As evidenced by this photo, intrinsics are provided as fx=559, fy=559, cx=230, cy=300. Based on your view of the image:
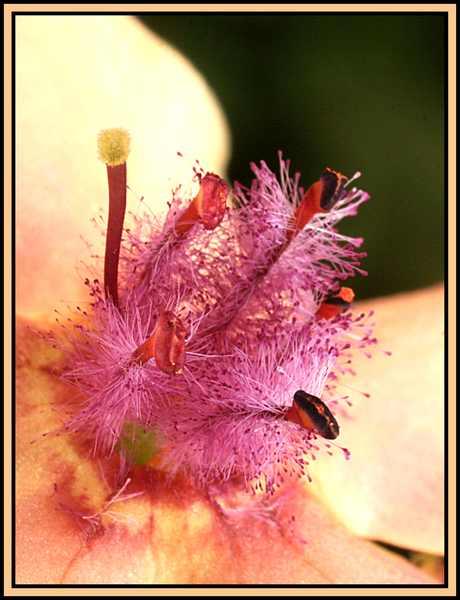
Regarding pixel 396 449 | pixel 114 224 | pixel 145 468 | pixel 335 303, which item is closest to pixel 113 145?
pixel 114 224

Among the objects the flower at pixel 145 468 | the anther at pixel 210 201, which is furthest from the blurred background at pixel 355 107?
the anther at pixel 210 201

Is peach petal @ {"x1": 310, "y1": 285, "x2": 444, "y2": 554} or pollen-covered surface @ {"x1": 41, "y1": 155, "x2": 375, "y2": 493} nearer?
pollen-covered surface @ {"x1": 41, "y1": 155, "x2": 375, "y2": 493}

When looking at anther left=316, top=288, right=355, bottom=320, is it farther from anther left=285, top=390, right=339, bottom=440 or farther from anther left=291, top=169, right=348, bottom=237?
anther left=285, top=390, right=339, bottom=440

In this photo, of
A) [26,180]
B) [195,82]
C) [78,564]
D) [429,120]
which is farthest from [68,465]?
[429,120]

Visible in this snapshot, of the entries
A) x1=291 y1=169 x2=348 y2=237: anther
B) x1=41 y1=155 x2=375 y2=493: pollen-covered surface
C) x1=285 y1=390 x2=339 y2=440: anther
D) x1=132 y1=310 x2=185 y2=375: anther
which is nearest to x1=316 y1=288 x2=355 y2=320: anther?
x1=41 y1=155 x2=375 y2=493: pollen-covered surface

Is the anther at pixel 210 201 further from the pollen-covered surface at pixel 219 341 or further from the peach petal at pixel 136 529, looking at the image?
the peach petal at pixel 136 529

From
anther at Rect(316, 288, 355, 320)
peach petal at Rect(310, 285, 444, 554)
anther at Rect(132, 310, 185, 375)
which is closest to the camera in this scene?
anther at Rect(132, 310, 185, 375)
